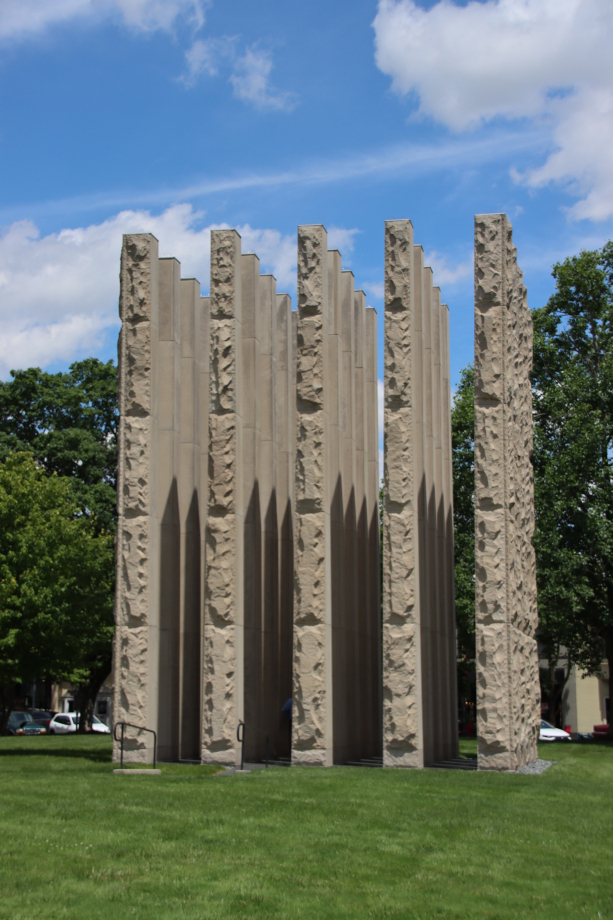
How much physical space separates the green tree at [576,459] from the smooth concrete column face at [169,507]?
14452 mm

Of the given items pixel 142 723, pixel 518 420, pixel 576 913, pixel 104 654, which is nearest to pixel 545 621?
pixel 518 420

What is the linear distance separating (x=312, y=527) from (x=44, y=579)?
1741 cm

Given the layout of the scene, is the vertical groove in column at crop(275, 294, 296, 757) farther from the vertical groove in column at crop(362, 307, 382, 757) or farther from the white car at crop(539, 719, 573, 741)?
the white car at crop(539, 719, 573, 741)

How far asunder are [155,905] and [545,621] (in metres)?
25.6

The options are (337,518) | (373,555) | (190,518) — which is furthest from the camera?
(373,555)

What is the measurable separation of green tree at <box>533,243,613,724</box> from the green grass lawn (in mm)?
17243

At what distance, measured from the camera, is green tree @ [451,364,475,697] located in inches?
1291

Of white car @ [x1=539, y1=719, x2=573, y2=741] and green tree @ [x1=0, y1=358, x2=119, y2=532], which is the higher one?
green tree @ [x1=0, y1=358, x2=119, y2=532]

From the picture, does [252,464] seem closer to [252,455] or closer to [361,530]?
[252,455]

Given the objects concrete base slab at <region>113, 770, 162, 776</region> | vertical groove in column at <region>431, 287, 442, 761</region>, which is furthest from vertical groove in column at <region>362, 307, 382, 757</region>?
concrete base slab at <region>113, 770, 162, 776</region>

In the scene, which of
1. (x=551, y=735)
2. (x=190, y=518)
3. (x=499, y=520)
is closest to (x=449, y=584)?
(x=499, y=520)

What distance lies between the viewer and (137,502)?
1881 cm

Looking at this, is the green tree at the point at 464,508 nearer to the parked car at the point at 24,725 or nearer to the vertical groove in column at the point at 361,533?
the vertical groove in column at the point at 361,533

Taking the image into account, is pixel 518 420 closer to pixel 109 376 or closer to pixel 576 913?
pixel 576 913
